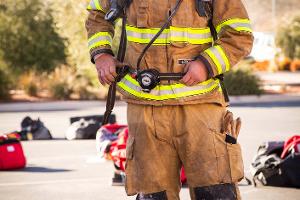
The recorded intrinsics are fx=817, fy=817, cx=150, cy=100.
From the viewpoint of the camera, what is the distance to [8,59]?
30125mm

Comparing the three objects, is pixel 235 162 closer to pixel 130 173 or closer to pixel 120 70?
pixel 130 173

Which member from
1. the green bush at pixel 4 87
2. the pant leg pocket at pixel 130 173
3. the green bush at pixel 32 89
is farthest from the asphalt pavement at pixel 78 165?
the green bush at pixel 32 89

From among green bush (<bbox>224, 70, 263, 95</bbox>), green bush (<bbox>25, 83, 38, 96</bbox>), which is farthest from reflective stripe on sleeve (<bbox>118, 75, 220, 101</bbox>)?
green bush (<bbox>25, 83, 38, 96</bbox>)

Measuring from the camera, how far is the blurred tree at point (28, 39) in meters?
30.2

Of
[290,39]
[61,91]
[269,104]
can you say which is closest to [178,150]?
[269,104]

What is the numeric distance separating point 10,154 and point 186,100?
627cm

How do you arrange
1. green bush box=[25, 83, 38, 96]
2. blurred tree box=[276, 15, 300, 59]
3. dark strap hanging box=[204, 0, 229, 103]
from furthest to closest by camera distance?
1. blurred tree box=[276, 15, 300, 59]
2. green bush box=[25, 83, 38, 96]
3. dark strap hanging box=[204, 0, 229, 103]

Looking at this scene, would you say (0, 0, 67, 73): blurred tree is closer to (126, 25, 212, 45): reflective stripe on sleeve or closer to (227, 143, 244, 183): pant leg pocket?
(126, 25, 212, 45): reflective stripe on sleeve

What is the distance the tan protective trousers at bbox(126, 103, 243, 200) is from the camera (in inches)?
167

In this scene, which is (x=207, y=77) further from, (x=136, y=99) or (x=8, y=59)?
(x=8, y=59)

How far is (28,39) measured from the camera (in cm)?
3064

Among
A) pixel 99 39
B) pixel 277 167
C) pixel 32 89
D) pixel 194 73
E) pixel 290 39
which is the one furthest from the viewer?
pixel 290 39

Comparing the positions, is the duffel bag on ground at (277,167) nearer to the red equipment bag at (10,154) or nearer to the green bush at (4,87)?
the red equipment bag at (10,154)

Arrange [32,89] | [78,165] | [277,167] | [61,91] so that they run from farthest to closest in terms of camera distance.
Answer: [32,89], [61,91], [78,165], [277,167]
